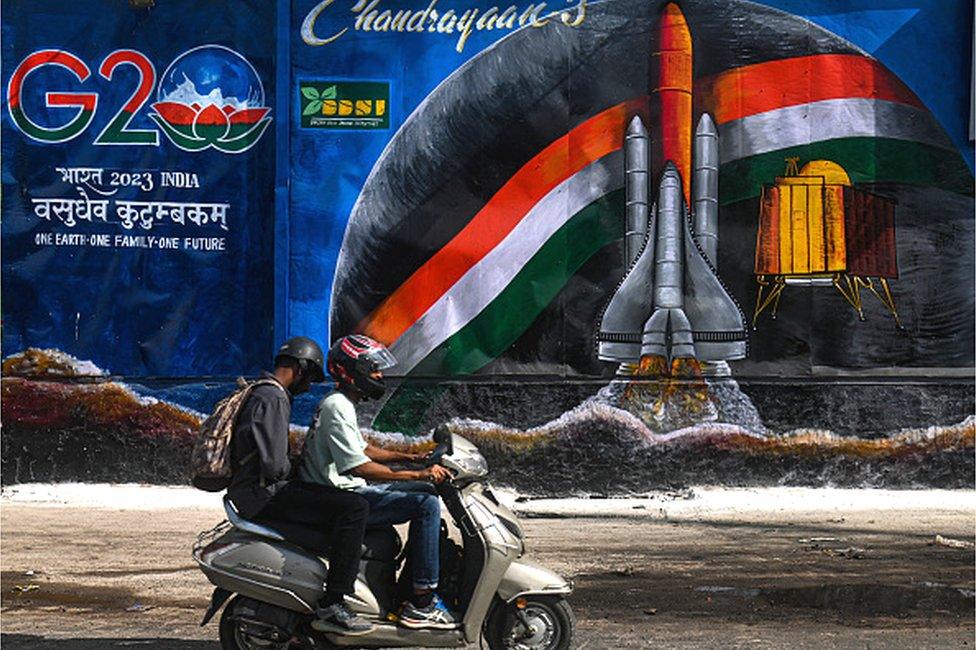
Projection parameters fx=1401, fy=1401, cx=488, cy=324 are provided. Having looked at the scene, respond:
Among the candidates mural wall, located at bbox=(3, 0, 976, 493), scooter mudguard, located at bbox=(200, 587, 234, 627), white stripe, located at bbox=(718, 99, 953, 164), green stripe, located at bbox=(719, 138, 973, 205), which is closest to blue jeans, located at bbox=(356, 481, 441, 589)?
scooter mudguard, located at bbox=(200, 587, 234, 627)

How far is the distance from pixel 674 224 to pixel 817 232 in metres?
1.22

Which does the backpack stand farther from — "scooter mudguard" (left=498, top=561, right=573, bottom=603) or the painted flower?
the painted flower

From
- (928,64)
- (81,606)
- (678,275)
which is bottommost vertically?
(81,606)

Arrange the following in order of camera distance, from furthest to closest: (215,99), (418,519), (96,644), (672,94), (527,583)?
1. (215,99)
2. (672,94)
3. (96,644)
4. (527,583)
5. (418,519)

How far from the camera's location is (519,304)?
39.2 feet

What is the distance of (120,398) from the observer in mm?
12109

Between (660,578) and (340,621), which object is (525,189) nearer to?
(660,578)

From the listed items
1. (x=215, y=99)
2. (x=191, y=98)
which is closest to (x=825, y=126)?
(x=215, y=99)

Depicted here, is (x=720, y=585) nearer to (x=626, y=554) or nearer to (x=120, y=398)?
(x=626, y=554)

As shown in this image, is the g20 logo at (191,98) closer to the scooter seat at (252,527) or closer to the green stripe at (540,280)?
the green stripe at (540,280)

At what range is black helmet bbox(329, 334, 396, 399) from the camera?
646 centimetres

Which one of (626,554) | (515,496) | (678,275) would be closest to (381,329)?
(515,496)

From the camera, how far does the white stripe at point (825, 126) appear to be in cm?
1191

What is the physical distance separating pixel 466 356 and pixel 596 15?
3.11 m
